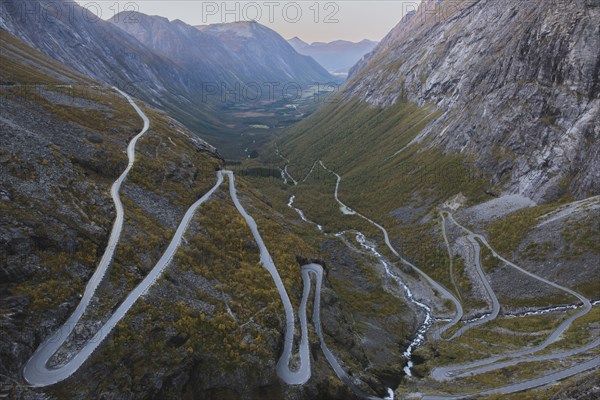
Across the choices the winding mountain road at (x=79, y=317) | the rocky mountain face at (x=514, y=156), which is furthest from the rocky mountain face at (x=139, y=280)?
the rocky mountain face at (x=514, y=156)

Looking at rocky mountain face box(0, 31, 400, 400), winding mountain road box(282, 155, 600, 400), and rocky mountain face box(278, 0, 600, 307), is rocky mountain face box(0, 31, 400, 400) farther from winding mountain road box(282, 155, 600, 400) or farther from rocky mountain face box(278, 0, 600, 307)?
rocky mountain face box(278, 0, 600, 307)

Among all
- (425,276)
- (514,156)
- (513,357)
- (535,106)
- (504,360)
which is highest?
(535,106)

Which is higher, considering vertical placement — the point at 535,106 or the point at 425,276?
the point at 535,106

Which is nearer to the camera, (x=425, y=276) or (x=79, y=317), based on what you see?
(x=79, y=317)

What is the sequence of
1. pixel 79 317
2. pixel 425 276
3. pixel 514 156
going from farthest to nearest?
1. pixel 514 156
2. pixel 425 276
3. pixel 79 317

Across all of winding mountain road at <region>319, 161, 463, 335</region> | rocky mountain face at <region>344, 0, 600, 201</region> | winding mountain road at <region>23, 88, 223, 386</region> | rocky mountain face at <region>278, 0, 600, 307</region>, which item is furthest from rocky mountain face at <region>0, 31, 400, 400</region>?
rocky mountain face at <region>344, 0, 600, 201</region>

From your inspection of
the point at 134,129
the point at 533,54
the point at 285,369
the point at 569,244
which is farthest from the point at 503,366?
the point at 533,54

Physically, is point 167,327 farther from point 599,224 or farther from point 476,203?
point 476,203

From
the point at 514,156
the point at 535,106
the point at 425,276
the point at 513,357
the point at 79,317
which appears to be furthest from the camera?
the point at 535,106

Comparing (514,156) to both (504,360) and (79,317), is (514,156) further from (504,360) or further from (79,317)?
(79,317)

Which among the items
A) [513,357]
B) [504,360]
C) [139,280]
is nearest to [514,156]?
[513,357]

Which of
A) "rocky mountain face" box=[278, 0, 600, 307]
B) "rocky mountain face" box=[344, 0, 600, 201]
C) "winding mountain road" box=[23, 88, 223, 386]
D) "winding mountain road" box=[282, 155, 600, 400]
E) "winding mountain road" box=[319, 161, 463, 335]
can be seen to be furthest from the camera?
"rocky mountain face" box=[344, 0, 600, 201]
